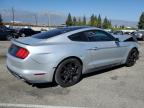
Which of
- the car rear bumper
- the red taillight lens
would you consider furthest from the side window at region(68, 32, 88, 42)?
the red taillight lens

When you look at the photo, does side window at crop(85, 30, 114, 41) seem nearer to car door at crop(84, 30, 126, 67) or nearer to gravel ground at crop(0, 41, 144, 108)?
car door at crop(84, 30, 126, 67)

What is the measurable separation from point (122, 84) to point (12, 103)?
111 inches

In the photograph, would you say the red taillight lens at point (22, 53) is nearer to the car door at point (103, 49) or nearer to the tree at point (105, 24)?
the car door at point (103, 49)

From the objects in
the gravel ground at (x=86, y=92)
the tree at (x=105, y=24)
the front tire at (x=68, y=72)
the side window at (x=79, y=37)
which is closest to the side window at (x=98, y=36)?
the side window at (x=79, y=37)

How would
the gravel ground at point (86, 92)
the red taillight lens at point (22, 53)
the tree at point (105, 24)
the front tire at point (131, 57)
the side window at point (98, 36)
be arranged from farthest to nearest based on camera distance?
the tree at point (105, 24)
the front tire at point (131, 57)
the side window at point (98, 36)
the red taillight lens at point (22, 53)
the gravel ground at point (86, 92)

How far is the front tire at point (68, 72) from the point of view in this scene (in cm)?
552

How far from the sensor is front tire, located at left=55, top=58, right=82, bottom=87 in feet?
18.1

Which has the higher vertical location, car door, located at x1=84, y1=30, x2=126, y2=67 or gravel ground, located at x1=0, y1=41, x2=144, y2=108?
car door, located at x1=84, y1=30, x2=126, y2=67

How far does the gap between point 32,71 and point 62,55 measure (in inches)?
30.4

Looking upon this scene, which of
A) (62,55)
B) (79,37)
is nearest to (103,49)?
(79,37)

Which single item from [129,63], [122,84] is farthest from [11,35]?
[122,84]

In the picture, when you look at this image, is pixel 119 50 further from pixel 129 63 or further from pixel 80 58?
pixel 80 58

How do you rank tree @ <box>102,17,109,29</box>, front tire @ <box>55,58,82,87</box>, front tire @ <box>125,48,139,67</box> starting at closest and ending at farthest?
front tire @ <box>55,58,82,87</box>
front tire @ <box>125,48,139,67</box>
tree @ <box>102,17,109,29</box>

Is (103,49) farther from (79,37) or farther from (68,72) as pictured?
(68,72)
